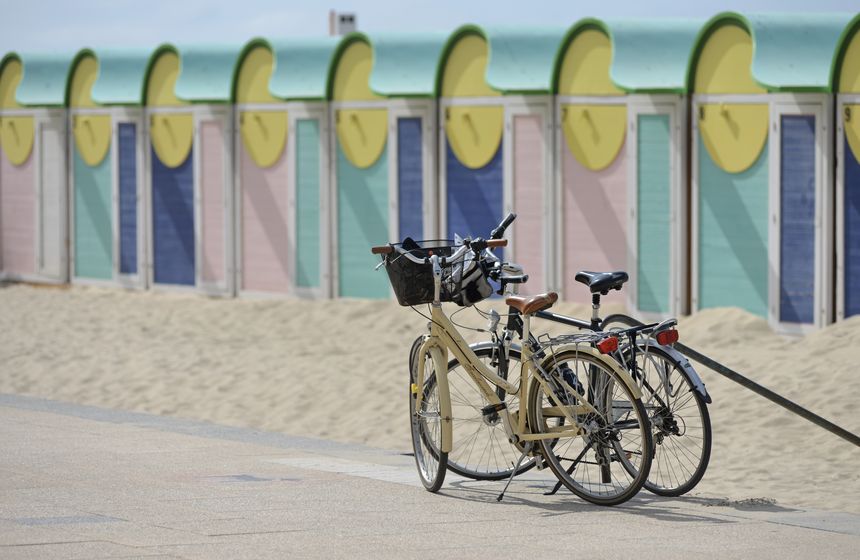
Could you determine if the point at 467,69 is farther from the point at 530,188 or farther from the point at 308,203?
the point at 308,203

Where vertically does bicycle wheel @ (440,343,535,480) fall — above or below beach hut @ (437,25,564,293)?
below

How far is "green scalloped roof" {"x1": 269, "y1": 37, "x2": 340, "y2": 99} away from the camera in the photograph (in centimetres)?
1639

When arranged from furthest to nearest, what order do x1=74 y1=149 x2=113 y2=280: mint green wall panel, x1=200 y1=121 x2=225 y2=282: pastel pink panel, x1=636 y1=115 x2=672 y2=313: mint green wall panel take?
x1=74 y1=149 x2=113 y2=280: mint green wall panel
x1=200 y1=121 x2=225 y2=282: pastel pink panel
x1=636 y1=115 x2=672 y2=313: mint green wall panel

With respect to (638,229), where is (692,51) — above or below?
above

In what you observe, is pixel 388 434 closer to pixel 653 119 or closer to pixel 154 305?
pixel 653 119

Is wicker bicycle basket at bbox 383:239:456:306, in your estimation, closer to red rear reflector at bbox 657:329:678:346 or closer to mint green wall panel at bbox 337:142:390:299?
red rear reflector at bbox 657:329:678:346

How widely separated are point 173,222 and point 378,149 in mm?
3446

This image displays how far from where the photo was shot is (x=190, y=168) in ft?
59.2

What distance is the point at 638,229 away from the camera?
44.5 ft

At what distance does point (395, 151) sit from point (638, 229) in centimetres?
301

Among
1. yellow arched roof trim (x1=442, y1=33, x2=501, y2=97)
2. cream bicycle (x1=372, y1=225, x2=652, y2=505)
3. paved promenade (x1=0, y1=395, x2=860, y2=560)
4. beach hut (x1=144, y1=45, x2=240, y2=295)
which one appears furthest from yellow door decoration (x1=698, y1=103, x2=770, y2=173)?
beach hut (x1=144, y1=45, x2=240, y2=295)

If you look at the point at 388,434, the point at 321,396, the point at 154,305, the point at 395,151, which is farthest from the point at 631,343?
the point at 154,305

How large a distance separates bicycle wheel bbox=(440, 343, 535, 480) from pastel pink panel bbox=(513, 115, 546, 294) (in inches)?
116

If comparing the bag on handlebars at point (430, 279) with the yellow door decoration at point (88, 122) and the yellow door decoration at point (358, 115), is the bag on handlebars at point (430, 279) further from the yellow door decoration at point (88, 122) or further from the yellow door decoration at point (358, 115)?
the yellow door decoration at point (88, 122)
